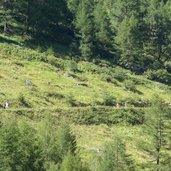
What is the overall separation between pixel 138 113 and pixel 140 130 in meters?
4.64

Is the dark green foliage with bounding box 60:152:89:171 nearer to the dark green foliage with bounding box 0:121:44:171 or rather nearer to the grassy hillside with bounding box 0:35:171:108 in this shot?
the dark green foliage with bounding box 0:121:44:171

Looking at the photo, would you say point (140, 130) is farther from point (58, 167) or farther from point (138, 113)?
point (58, 167)

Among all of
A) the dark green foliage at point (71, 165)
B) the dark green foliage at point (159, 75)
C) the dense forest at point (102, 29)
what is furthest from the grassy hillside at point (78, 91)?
the dark green foliage at point (71, 165)

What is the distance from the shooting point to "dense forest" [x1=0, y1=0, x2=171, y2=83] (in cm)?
10462

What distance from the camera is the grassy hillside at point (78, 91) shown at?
75188 millimetres

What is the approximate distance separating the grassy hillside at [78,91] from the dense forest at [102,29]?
172 inches

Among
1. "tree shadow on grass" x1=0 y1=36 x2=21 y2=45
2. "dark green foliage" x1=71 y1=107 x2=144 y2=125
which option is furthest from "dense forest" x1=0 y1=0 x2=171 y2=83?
"dark green foliage" x1=71 y1=107 x2=144 y2=125

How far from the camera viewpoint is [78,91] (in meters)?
86.6

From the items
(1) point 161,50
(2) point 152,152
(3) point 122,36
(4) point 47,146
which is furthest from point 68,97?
(1) point 161,50

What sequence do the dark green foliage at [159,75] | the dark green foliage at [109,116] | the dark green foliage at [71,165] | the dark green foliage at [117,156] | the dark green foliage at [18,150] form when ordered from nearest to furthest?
the dark green foliage at [71,165] → the dark green foliage at [18,150] → the dark green foliage at [117,156] → the dark green foliage at [109,116] → the dark green foliage at [159,75]

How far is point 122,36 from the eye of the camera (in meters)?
108

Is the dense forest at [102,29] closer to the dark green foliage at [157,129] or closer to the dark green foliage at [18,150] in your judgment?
the dark green foliage at [157,129]

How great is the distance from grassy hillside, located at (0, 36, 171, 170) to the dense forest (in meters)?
4.38

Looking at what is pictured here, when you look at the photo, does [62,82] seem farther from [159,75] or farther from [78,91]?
[159,75]
